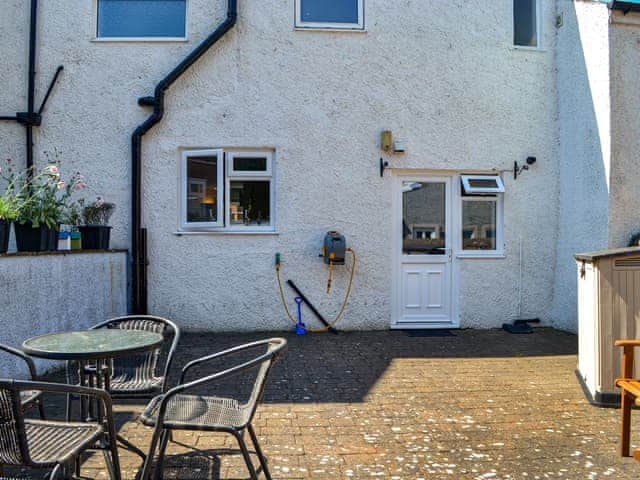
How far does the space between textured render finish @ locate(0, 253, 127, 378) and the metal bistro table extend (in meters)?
1.58

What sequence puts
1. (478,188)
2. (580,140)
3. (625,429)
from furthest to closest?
(478,188) → (580,140) → (625,429)

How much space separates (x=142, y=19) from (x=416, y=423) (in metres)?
6.46

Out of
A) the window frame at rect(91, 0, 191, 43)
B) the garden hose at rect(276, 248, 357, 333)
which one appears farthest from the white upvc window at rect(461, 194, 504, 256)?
the window frame at rect(91, 0, 191, 43)

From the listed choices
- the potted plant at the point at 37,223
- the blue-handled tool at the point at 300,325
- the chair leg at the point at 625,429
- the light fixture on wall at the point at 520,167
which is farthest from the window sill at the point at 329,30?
the chair leg at the point at 625,429

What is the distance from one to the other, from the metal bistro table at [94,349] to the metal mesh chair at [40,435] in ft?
1.13

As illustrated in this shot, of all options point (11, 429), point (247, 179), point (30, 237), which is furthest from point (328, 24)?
point (11, 429)

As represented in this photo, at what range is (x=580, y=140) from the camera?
267 inches

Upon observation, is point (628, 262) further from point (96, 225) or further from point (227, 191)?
point (96, 225)

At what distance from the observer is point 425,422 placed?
12.1ft

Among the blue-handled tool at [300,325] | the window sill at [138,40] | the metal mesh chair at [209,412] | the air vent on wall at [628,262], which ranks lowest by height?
the blue-handled tool at [300,325]

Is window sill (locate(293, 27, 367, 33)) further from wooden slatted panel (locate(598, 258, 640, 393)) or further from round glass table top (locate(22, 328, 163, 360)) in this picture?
round glass table top (locate(22, 328, 163, 360))

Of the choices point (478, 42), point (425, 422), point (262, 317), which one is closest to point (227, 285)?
point (262, 317)

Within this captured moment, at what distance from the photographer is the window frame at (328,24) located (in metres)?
7.09

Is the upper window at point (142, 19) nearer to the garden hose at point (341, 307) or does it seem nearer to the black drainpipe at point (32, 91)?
the black drainpipe at point (32, 91)
